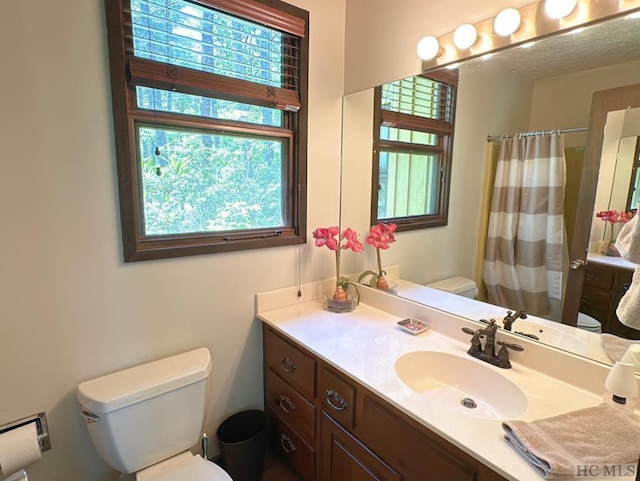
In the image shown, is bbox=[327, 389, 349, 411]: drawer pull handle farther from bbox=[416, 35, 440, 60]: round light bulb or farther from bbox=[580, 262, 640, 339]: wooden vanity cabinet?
bbox=[416, 35, 440, 60]: round light bulb

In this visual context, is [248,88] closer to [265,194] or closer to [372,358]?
[265,194]

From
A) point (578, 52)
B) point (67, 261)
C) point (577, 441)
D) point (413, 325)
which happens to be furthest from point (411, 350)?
point (67, 261)

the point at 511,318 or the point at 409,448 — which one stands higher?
the point at 511,318

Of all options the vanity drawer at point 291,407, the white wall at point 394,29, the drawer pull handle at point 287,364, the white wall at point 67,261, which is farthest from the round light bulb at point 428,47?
the vanity drawer at point 291,407

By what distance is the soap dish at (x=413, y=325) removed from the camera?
1509mm

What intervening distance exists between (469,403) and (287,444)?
92 cm

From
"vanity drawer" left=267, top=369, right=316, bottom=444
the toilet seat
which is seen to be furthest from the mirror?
the toilet seat

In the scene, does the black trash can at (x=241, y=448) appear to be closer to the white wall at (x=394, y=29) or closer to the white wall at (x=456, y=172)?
the white wall at (x=456, y=172)

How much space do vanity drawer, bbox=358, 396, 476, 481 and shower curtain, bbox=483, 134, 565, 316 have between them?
0.69m

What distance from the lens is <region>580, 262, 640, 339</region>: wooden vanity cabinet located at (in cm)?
108

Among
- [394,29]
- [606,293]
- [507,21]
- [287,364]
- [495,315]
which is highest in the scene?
[394,29]

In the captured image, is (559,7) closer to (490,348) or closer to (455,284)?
(455,284)

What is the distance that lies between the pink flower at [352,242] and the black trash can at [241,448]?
1013 millimetres

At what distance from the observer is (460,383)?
4.29 feet
